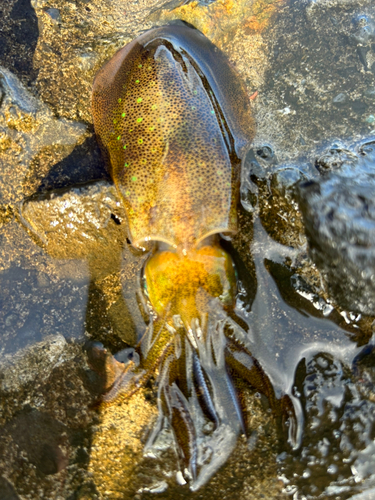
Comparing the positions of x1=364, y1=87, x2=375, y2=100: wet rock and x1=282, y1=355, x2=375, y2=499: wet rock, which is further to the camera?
x1=364, y1=87, x2=375, y2=100: wet rock

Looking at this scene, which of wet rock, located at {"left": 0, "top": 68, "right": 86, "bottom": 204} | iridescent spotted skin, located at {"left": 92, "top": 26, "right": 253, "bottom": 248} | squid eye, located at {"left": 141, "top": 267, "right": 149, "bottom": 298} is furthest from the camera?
wet rock, located at {"left": 0, "top": 68, "right": 86, "bottom": 204}

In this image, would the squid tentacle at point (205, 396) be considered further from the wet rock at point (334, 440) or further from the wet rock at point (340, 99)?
the wet rock at point (340, 99)

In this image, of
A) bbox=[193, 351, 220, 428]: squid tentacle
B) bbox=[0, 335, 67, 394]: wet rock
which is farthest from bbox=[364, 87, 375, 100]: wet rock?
bbox=[0, 335, 67, 394]: wet rock

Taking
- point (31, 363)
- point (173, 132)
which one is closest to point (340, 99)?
point (173, 132)

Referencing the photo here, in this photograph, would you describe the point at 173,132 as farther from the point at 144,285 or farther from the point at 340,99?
the point at 340,99

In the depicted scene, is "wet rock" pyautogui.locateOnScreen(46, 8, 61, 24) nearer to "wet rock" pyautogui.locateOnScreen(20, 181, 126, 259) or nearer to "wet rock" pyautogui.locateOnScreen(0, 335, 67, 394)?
"wet rock" pyautogui.locateOnScreen(20, 181, 126, 259)

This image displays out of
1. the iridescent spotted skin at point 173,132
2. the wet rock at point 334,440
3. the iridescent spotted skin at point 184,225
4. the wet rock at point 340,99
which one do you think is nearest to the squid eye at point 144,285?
the iridescent spotted skin at point 184,225
